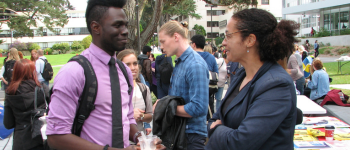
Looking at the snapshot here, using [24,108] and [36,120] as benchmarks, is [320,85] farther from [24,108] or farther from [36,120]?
[24,108]

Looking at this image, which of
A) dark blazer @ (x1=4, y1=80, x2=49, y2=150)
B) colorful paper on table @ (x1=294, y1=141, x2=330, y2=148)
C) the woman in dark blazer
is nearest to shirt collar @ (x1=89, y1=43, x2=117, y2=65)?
the woman in dark blazer

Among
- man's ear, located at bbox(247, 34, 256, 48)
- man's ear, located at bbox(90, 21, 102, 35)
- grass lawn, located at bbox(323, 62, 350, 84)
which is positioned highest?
man's ear, located at bbox(90, 21, 102, 35)

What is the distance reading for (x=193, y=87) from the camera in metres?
2.72

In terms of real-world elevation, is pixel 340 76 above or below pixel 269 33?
below

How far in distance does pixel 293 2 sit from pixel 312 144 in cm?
5255

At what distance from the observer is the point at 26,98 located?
408cm

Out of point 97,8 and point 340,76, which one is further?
point 340,76

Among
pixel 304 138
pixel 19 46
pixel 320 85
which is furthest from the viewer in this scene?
pixel 19 46

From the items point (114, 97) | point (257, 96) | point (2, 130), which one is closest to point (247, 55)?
point (257, 96)

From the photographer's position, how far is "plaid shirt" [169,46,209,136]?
268 centimetres

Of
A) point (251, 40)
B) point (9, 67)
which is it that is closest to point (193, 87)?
point (251, 40)

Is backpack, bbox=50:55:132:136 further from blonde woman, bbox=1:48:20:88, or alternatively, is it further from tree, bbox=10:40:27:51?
tree, bbox=10:40:27:51

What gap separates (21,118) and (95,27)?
10.1 feet

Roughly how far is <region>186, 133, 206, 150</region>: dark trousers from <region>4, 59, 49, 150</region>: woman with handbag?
8.10 ft
